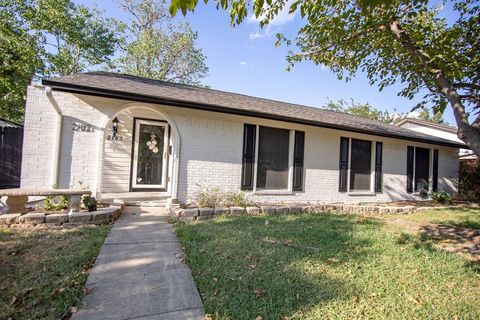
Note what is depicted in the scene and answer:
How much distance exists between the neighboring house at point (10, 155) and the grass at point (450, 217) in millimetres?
11557

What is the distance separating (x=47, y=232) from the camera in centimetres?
412

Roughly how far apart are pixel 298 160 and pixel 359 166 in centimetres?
287

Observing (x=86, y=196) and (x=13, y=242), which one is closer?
(x=13, y=242)

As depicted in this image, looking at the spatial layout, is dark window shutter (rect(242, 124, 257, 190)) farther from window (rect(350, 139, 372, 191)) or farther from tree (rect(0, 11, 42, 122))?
tree (rect(0, 11, 42, 122))

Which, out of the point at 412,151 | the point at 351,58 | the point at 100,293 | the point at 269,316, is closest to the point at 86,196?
the point at 100,293

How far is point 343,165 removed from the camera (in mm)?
9102

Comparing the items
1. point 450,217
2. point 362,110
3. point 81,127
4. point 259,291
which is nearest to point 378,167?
point 450,217

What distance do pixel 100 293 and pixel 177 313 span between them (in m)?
0.88

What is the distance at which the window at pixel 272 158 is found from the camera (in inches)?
309

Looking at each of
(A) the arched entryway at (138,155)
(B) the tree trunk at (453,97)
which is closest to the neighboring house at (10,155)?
(A) the arched entryway at (138,155)

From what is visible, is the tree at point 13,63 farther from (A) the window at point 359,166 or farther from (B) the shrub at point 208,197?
(A) the window at point 359,166

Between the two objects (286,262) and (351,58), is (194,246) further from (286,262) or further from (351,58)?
(351,58)

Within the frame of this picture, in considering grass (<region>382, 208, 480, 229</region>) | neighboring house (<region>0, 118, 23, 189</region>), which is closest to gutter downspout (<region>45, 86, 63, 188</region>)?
neighboring house (<region>0, 118, 23, 189</region>)

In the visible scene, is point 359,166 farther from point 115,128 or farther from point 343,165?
point 115,128
